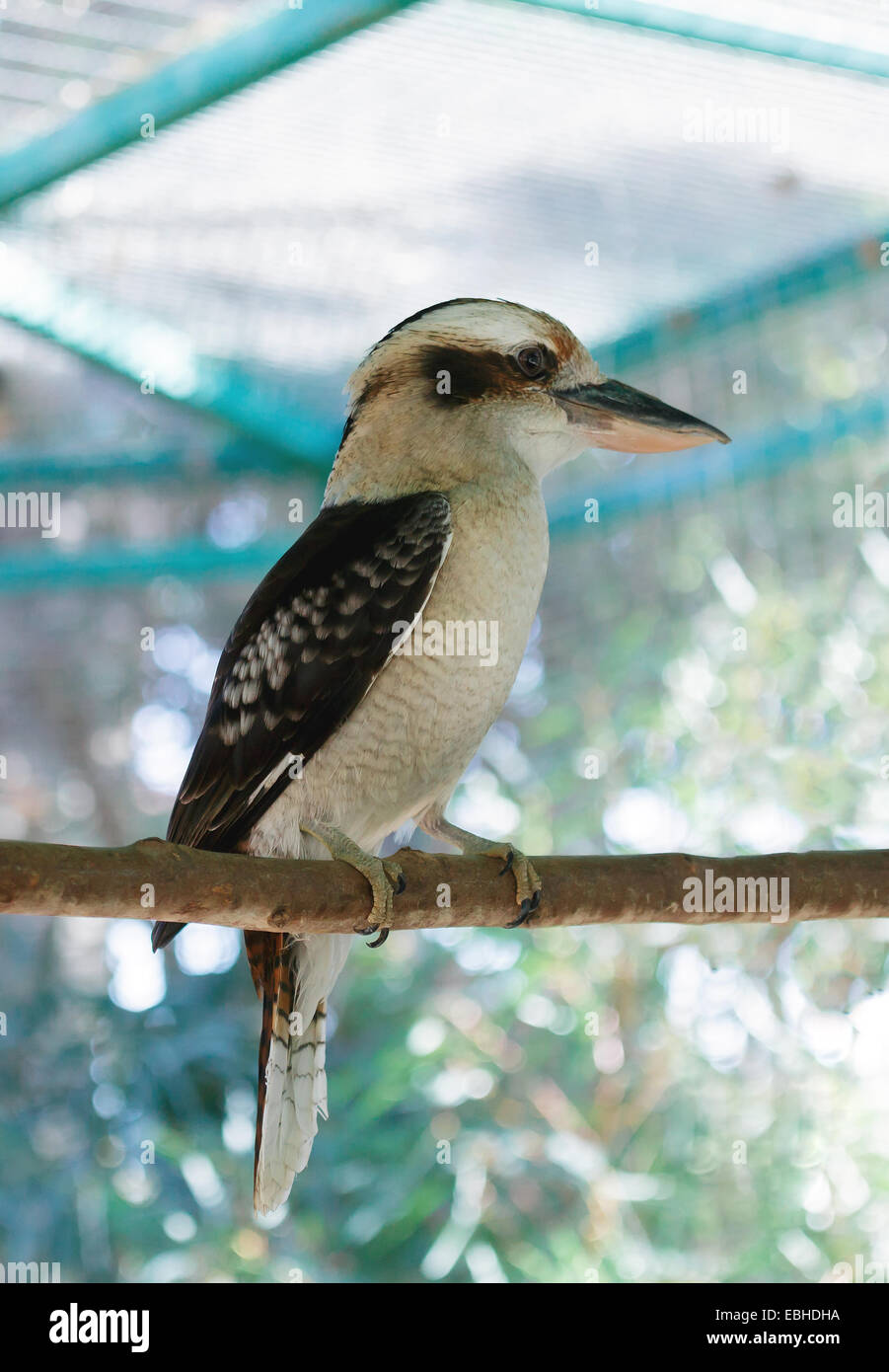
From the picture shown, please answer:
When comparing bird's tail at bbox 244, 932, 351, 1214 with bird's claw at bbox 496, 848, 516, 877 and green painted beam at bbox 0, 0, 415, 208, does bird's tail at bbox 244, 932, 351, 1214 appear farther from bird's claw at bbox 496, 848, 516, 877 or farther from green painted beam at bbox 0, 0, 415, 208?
green painted beam at bbox 0, 0, 415, 208

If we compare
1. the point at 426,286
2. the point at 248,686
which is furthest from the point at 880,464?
the point at 248,686

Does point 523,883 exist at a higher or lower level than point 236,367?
lower

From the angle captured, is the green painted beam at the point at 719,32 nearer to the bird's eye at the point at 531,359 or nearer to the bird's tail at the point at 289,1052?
the bird's eye at the point at 531,359

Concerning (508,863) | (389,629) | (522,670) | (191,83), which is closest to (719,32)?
(191,83)

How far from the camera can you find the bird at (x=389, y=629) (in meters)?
1.09

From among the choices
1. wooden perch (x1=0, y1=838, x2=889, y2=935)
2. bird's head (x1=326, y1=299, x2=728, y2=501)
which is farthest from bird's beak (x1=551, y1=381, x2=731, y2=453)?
wooden perch (x1=0, y1=838, x2=889, y2=935)

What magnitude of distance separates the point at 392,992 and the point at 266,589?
1.49 meters

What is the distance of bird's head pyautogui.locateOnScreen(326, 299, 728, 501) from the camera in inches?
45.4

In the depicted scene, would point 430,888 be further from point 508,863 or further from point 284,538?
point 284,538

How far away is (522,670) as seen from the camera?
83.4 inches

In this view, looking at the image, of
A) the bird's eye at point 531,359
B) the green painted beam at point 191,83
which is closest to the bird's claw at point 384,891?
the bird's eye at point 531,359

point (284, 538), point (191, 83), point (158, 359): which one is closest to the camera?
point (191, 83)

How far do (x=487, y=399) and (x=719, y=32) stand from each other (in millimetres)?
845

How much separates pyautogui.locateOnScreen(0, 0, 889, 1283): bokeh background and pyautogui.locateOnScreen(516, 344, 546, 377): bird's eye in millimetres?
837
